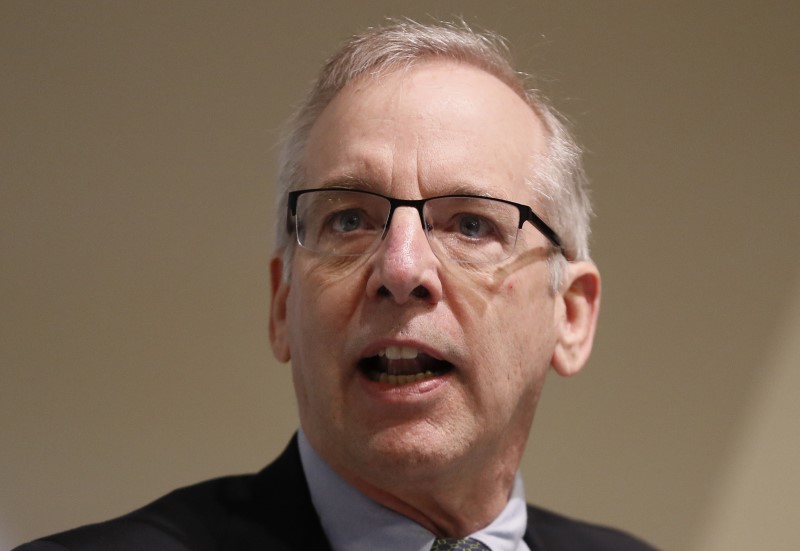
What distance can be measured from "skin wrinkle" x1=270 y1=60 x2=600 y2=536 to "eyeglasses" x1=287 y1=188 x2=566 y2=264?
17 millimetres

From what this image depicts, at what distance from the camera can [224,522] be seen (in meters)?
1.43

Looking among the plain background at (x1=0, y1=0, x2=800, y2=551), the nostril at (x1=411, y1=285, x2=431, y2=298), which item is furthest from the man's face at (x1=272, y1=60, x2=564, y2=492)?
the plain background at (x1=0, y1=0, x2=800, y2=551)

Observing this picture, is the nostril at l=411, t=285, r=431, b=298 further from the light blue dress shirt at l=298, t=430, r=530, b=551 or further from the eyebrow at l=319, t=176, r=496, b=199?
the light blue dress shirt at l=298, t=430, r=530, b=551

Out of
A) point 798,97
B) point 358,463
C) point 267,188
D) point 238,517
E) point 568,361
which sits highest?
point 798,97

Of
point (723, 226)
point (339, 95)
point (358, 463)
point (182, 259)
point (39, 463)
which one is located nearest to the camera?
point (358, 463)

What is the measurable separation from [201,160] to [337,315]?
0.81 meters

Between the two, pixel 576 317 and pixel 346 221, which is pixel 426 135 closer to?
pixel 346 221

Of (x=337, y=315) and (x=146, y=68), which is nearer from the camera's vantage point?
(x=337, y=315)

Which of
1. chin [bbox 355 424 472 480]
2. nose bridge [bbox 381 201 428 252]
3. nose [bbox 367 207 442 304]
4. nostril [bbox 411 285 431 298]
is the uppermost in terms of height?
nose bridge [bbox 381 201 428 252]

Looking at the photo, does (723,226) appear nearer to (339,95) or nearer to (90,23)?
(339,95)

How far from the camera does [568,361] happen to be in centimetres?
160

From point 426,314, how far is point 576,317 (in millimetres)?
428

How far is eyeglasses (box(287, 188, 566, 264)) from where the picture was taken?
1370 mm

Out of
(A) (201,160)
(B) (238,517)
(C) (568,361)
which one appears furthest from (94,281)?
(C) (568,361)
